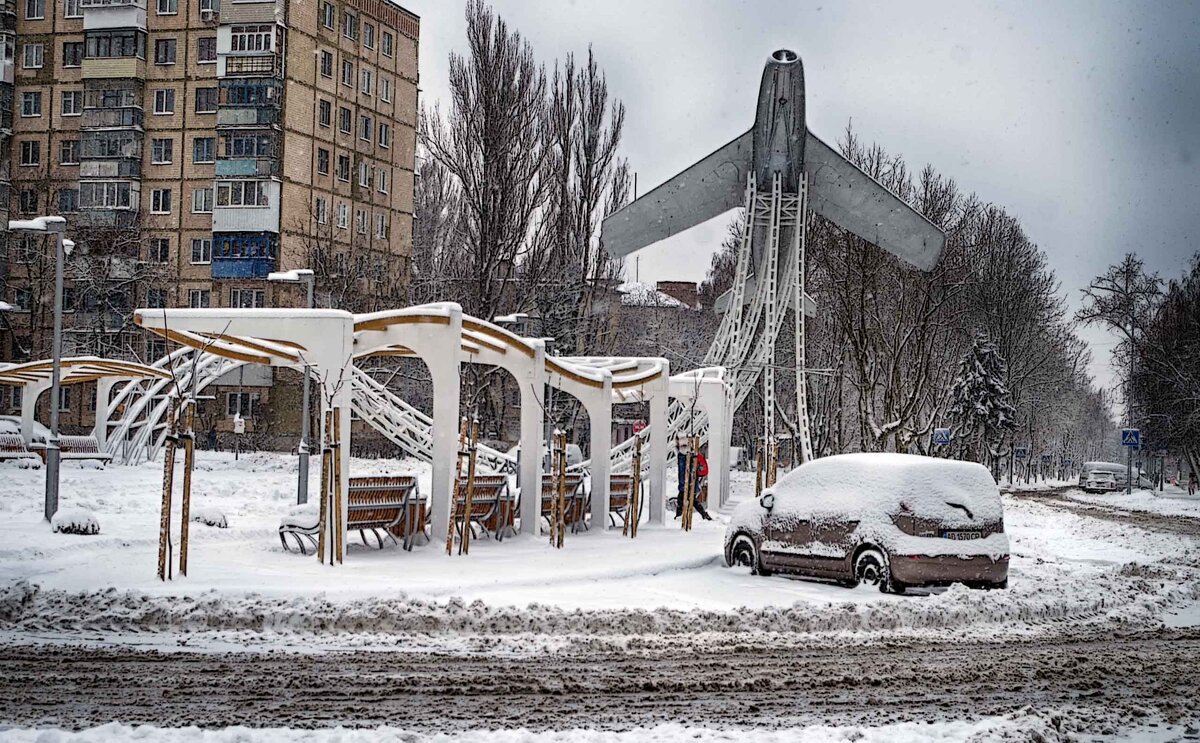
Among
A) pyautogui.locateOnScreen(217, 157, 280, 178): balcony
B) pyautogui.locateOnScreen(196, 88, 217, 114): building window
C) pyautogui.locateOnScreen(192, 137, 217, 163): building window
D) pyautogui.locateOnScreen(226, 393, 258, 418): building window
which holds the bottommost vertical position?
pyautogui.locateOnScreen(226, 393, 258, 418): building window

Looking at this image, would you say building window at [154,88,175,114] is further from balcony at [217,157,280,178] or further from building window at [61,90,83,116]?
balcony at [217,157,280,178]

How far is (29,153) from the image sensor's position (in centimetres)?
6556

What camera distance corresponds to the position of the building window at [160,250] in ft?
209

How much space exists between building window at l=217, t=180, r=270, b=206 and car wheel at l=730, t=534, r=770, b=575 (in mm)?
47242

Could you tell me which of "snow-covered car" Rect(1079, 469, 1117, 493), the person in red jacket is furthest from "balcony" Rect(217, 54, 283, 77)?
"snow-covered car" Rect(1079, 469, 1117, 493)

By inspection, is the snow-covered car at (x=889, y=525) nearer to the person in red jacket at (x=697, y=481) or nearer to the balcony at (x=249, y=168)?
the person in red jacket at (x=697, y=481)

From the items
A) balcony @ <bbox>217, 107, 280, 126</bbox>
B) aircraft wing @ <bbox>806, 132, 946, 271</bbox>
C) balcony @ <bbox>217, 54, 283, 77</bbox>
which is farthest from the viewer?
balcony @ <bbox>217, 107, 280, 126</bbox>

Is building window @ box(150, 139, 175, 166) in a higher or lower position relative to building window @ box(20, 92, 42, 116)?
lower

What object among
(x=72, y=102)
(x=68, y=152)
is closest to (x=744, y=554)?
(x=68, y=152)

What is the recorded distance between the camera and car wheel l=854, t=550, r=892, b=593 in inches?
616

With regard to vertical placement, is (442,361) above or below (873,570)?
above

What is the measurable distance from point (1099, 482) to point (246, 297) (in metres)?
44.0

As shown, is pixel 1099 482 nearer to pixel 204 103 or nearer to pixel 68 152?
pixel 204 103

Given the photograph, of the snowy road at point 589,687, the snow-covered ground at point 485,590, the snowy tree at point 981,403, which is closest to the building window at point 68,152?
the snowy tree at point 981,403
